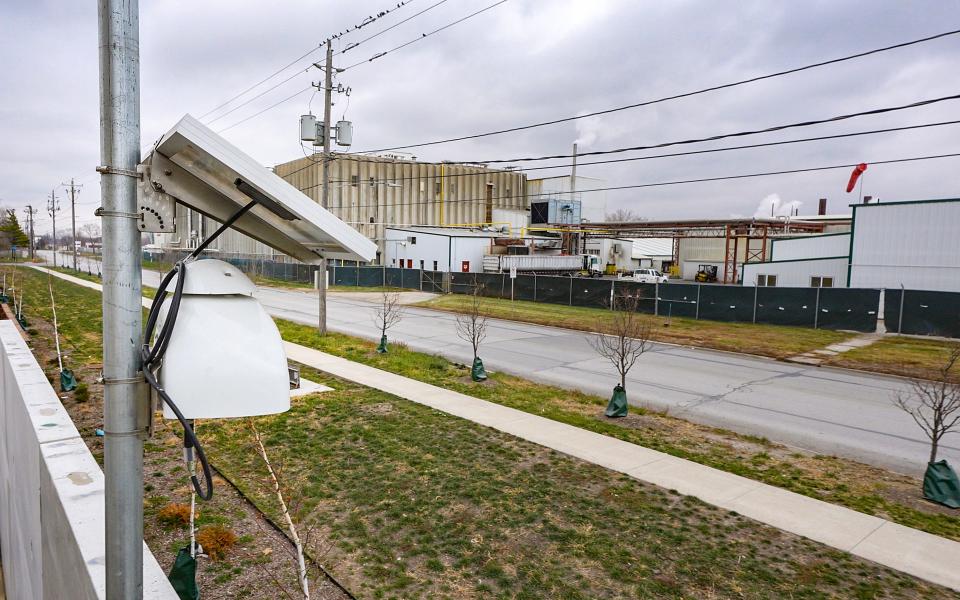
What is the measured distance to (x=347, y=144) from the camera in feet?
62.0

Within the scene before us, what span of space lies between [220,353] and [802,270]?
34.1 metres

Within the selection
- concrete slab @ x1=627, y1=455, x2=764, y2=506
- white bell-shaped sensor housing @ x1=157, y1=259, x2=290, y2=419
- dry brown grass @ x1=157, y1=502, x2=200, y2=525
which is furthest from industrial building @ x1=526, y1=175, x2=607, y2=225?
white bell-shaped sensor housing @ x1=157, y1=259, x2=290, y2=419

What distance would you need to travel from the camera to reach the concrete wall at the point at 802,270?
28.7 metres

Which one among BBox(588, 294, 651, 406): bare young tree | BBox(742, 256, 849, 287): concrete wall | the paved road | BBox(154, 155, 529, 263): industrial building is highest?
BBox(154, 155, 529, 263): industrial building

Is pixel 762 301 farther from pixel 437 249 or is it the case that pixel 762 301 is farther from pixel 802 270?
pixel 437 249

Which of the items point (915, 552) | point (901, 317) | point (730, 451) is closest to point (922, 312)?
point (901, 317)

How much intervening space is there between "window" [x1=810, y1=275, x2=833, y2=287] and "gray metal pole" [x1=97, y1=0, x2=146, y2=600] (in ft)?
109

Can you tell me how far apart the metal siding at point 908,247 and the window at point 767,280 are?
5.50 meters

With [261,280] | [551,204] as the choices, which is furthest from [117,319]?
[551,204]

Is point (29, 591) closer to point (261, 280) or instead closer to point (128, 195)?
point (128, 195)

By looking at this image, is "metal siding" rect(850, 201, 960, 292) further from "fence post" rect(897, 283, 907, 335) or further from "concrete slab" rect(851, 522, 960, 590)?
"concrete slab" rect(851, 522, 960, 590)

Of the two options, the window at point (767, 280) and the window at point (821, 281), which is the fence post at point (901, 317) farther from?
the window at point (767, 280)

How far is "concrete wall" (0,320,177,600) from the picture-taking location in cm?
366

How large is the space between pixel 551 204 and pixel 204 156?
62008 mm
